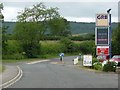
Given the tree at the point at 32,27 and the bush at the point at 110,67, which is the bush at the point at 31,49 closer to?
the tree at the point at 32,27

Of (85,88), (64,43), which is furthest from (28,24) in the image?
(85,88)

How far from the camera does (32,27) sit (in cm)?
8319

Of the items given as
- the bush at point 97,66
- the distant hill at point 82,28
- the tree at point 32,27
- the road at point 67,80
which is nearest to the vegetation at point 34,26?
the tree at point 32,27

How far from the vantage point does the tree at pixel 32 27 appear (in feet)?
271

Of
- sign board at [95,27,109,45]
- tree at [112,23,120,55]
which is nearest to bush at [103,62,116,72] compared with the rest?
sign board at [95,27,109,45]

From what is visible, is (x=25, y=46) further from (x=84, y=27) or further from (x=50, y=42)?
(x=84, y=27)

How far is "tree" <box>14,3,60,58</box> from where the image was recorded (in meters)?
82.5

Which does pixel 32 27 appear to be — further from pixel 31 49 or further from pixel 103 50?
pixel 103 50

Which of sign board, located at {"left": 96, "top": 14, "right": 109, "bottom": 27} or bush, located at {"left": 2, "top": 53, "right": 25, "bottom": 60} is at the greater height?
sign board, located at {"left": 96, "top": 14, "right": 109, "bottom": 27}

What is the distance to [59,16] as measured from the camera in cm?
9106

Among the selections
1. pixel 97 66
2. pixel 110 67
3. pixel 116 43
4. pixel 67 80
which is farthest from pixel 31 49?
pixel 67 80

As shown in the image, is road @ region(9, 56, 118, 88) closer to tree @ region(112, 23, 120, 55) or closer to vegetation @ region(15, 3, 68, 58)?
A: tree @ region(112, 23, 120, 55)

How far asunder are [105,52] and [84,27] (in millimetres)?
70232

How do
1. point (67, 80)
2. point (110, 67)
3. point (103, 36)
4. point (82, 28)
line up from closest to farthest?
point (67, 80), point (110, 67), point (103, 36), point (82, 28)
